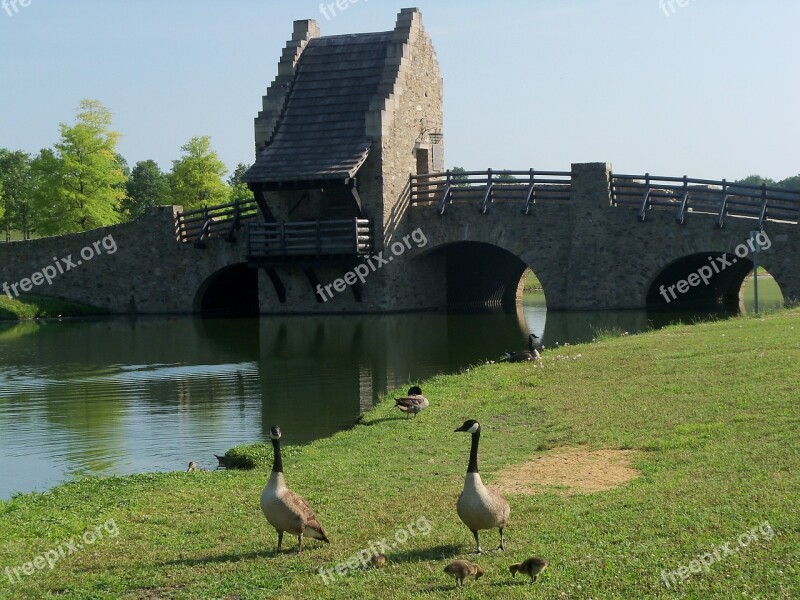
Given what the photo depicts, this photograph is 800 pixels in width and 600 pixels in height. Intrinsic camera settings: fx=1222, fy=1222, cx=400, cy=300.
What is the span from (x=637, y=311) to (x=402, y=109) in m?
9.95

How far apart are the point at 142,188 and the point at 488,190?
6381 centimetres

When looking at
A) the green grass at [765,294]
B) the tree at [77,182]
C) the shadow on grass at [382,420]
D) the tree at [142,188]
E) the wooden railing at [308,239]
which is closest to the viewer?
the shadow on grass at [382,420]

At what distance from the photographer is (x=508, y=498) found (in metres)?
10.6

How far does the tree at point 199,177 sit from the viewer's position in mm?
62188

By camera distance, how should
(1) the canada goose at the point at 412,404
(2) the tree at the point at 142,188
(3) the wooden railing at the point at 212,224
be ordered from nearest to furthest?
(1) the canada goose at the point at 412,404, (3) the wooden railing at the point at 212,224, (2) the tree at the point at 142,188

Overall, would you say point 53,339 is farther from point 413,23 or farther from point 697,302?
point 697,302

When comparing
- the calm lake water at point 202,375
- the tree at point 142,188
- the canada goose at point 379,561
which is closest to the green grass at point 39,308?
the calm lake water at point 202,375

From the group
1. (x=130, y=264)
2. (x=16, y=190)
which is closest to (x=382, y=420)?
(x=130, y=264)

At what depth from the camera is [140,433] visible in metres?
17.5

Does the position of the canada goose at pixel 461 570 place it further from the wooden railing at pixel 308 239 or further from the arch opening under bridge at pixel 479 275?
the arch opening under bridge at pixel 479 275

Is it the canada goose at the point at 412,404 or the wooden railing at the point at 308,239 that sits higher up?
the wooden railing at the point at 308,239

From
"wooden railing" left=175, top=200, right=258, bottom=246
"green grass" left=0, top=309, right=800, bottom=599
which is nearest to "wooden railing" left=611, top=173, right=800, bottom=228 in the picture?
"wooden railing" left=175, top=200, right=258, bottom=246

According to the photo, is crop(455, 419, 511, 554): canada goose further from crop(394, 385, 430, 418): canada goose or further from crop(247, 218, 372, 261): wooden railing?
crop(247, 218, 372, 261): wooden railing

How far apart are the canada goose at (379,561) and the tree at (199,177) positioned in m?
54.3
